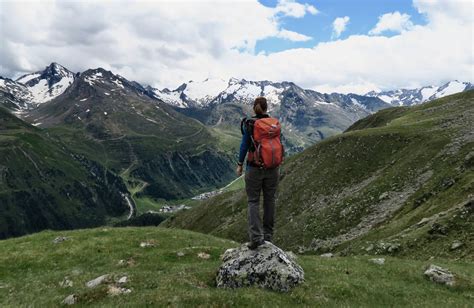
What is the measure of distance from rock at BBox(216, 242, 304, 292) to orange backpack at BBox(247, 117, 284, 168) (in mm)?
4304

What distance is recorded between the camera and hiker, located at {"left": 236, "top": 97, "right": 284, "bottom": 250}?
20109 mm

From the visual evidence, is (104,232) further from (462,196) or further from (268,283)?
(462,196)

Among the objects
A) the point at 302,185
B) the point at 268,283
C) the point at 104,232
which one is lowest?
the point at 302,185

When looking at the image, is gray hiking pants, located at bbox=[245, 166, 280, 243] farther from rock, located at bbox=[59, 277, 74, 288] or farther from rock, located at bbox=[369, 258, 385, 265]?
rock, located at bbox=[59, 277, 74, 288]

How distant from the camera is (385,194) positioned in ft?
218

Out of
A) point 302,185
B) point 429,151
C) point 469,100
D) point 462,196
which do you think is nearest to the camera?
point 462,196

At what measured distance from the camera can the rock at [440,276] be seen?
21.8m

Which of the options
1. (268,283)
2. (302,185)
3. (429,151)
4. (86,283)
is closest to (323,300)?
(268,283)

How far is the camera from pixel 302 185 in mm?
92312

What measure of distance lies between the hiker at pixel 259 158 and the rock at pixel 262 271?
0.90 metres

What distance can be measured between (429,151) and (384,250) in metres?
38.1

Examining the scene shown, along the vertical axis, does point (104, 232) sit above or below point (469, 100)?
below

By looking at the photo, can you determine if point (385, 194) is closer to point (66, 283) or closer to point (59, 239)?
point (59, 239)

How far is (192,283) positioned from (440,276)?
41.5ft
